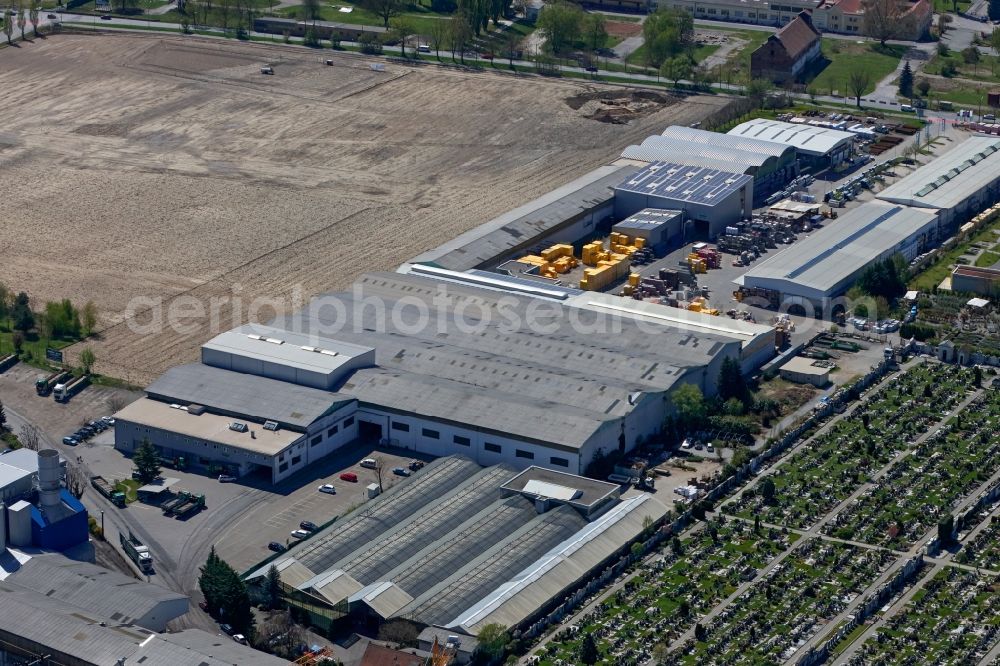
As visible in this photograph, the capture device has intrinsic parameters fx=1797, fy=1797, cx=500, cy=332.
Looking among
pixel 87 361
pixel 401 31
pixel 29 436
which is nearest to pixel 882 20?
pixel 401 31

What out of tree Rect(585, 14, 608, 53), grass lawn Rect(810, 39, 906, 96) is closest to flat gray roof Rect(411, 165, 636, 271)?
grass lawn Rect(810, 39, 906, 96)

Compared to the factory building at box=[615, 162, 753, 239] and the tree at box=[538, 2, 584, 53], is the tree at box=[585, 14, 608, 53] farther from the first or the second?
the factory building at box=[615, 162, 753, 239]

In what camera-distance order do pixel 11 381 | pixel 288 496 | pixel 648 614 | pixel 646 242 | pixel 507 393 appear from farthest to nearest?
pixel 646 242
pixel 11 381
pixel 507 393
pixel 288 496
pixel 648 614

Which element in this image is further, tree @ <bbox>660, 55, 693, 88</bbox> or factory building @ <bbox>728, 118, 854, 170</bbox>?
tree @ <bbox>660, 55, 693, 88</bbox>

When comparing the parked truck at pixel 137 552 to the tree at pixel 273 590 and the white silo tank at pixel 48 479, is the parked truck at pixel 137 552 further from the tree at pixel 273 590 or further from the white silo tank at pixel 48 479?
the tree at pixel 273 590

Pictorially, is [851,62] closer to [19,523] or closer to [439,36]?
[439,36]

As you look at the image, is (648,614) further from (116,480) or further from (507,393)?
(116,480)

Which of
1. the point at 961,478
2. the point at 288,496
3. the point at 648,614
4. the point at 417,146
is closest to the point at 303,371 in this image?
the point at 288,496
